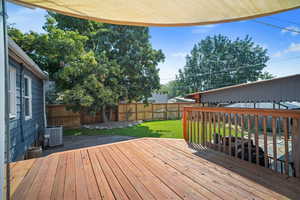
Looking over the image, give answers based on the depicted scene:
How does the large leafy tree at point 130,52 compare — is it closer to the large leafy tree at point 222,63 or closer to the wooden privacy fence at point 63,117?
the wooden privacy fence at point 63,117

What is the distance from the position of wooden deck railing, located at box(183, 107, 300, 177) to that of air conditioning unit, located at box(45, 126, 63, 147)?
16.5ft

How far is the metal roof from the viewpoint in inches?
196

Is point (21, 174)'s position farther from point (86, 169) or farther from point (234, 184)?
point (234, 184)

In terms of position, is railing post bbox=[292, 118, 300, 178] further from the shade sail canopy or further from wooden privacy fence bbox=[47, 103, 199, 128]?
wooden privacy fence bbox=[47, 103, 199, 128]

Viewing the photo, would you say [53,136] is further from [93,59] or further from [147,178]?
[147,178]

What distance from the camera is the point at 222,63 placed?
26484 mm

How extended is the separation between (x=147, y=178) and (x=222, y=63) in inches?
1103

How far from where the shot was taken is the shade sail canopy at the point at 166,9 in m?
1.57

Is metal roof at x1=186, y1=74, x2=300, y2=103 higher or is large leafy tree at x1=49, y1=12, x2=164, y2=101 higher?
large leafy tree at x1=49, y1=12, x2=164, y2=101

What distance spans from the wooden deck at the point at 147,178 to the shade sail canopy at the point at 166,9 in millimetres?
1927

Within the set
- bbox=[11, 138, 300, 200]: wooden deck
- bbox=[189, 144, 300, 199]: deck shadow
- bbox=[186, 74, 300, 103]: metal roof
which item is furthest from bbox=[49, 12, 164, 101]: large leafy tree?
bbox=[189, 144, 300, 199]: deck shadow

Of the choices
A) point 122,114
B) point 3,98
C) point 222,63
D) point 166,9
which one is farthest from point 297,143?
point 222,63

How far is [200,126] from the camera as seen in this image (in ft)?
12.1

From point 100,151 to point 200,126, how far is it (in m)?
2.24
